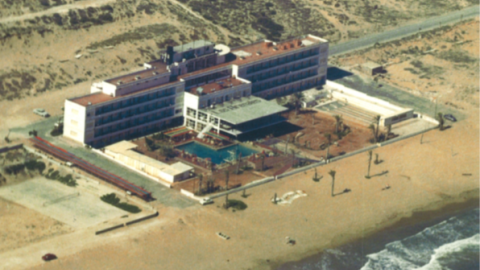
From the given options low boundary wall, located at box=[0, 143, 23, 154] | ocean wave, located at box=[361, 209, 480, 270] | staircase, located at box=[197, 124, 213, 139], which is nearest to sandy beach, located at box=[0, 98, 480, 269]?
ocean wave, located at box=[361, 209, 480, 270]

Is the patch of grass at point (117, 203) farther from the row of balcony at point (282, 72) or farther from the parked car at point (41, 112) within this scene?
the row of balcony at point (282, 72)

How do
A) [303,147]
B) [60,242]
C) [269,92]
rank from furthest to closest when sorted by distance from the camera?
[269,92], [303,147], [60,242]

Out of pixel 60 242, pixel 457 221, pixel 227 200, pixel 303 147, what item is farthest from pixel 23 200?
pixel 457 221

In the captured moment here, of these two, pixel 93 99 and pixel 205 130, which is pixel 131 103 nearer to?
pixel 93 99

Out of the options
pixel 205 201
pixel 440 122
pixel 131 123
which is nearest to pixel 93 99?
pixel 131 123

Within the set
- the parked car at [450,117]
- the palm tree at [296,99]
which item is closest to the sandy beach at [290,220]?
the parked car at [450,117]

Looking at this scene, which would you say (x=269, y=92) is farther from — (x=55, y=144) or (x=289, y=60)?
(x=55, y=144)

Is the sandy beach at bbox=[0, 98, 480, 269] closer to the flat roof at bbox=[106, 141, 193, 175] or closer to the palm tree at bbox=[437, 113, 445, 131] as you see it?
the palm tree at bbox=[437, 113, 445, 131]
